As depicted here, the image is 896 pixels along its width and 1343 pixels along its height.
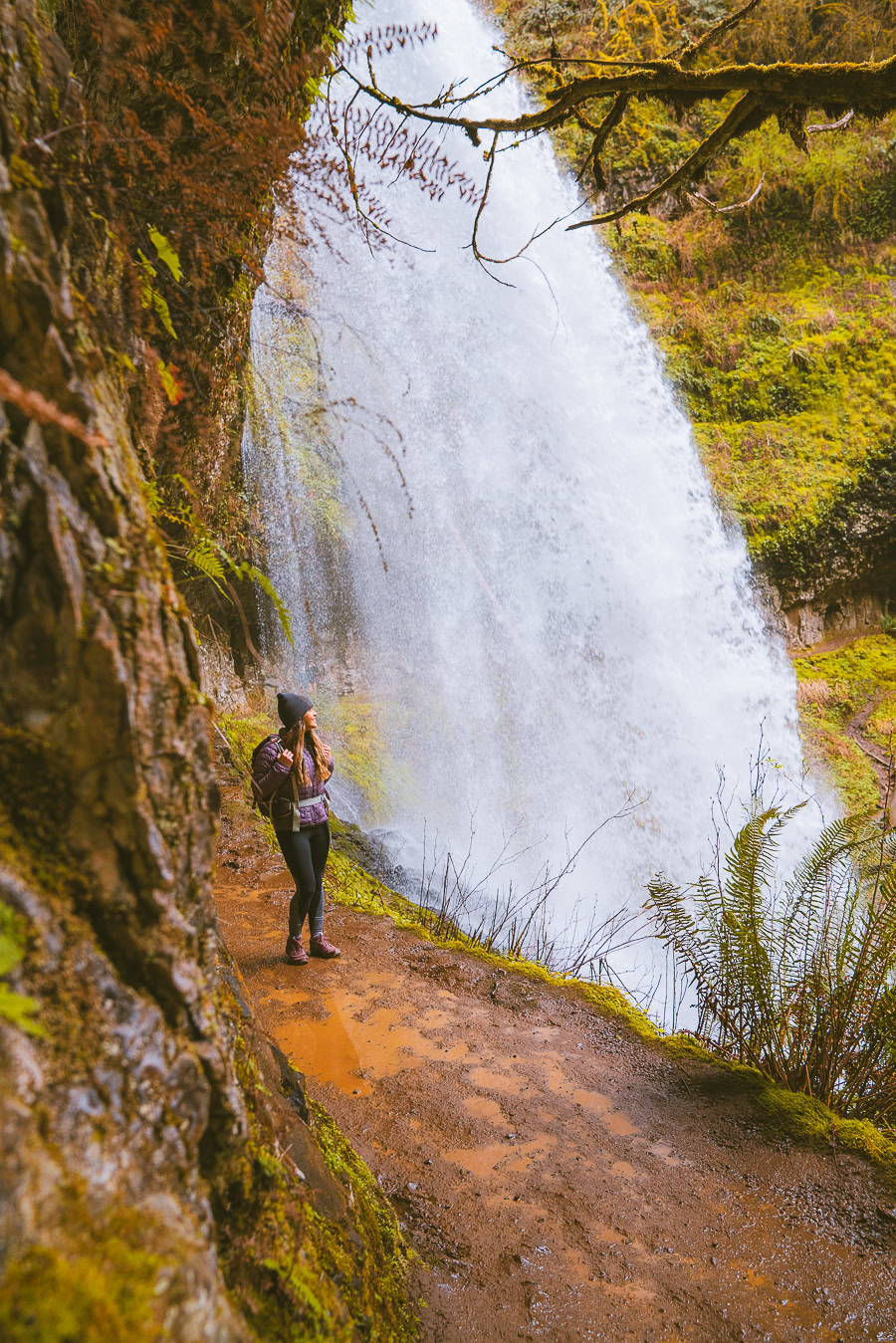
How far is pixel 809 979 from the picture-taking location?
3285 mm

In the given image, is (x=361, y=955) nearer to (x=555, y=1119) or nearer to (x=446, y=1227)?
(x=555, y=1119)

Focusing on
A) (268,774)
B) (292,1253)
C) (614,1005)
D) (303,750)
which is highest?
(303,750)

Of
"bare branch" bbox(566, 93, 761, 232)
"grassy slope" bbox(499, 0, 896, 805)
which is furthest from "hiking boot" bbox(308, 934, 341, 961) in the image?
"grassy slope" bbox(499, 0, 896, 805)

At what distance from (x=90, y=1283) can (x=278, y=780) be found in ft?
11.0

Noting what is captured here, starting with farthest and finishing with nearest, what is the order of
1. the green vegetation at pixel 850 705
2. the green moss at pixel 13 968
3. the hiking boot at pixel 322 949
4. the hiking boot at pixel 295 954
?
the green vegetation at pixel 850 705, the hiking boot at pixel 322 949, the hiking boot at pixel 295 954, the green moss at pixel 13 968

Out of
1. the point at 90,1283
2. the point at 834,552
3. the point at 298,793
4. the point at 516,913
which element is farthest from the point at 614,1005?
the point at 834,552

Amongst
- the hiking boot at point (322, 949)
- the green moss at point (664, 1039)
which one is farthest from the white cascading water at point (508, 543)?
the hiking boot at point (322, 949)

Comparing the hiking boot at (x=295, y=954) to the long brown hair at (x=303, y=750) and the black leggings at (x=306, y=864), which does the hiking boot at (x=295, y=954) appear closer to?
the black leggings at (x=306, y=864)

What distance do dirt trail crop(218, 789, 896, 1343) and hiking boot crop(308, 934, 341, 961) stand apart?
127mm

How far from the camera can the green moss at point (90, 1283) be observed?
0.70 m

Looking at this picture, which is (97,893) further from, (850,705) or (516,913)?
(850,705)

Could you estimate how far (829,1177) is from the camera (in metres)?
2.75

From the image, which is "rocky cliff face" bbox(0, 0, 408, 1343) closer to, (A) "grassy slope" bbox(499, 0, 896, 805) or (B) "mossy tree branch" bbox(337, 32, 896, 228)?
(B) "mossy tree branch" bbox(337, 32, 896, 228)

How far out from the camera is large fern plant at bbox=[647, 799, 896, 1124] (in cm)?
312
